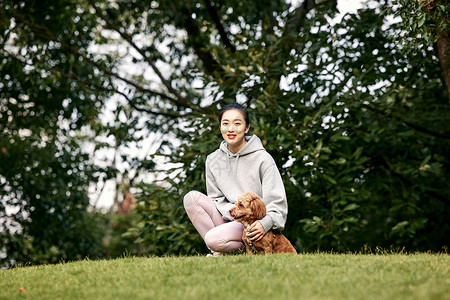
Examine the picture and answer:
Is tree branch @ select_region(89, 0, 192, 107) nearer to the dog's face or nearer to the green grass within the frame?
the dog's face

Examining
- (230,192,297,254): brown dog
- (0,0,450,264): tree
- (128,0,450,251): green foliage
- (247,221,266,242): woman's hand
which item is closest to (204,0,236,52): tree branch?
(0,0,450,264): tree

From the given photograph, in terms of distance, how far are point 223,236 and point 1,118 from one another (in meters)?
9.19

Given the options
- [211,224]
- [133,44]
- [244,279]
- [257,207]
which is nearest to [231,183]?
[211,224]

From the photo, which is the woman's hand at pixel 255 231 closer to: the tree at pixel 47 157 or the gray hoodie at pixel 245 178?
the gray hoodie at pixel 245 178

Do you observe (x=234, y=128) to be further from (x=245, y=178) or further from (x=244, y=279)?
(x=244, y=279)

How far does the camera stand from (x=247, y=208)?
4539mm

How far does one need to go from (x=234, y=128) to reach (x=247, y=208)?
956mm

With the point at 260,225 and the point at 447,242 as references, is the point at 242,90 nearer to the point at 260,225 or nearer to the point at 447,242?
the point at 260,225

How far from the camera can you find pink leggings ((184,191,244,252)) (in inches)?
193

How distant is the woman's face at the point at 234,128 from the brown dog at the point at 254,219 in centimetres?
71

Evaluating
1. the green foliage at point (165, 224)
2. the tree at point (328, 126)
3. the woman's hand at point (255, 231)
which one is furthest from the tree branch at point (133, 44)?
the woman's hand at point (255, 231)

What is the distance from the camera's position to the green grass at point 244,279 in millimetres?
3414

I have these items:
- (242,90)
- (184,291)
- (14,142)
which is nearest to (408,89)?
(242,90)

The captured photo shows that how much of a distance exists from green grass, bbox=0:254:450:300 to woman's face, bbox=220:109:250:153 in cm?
119
